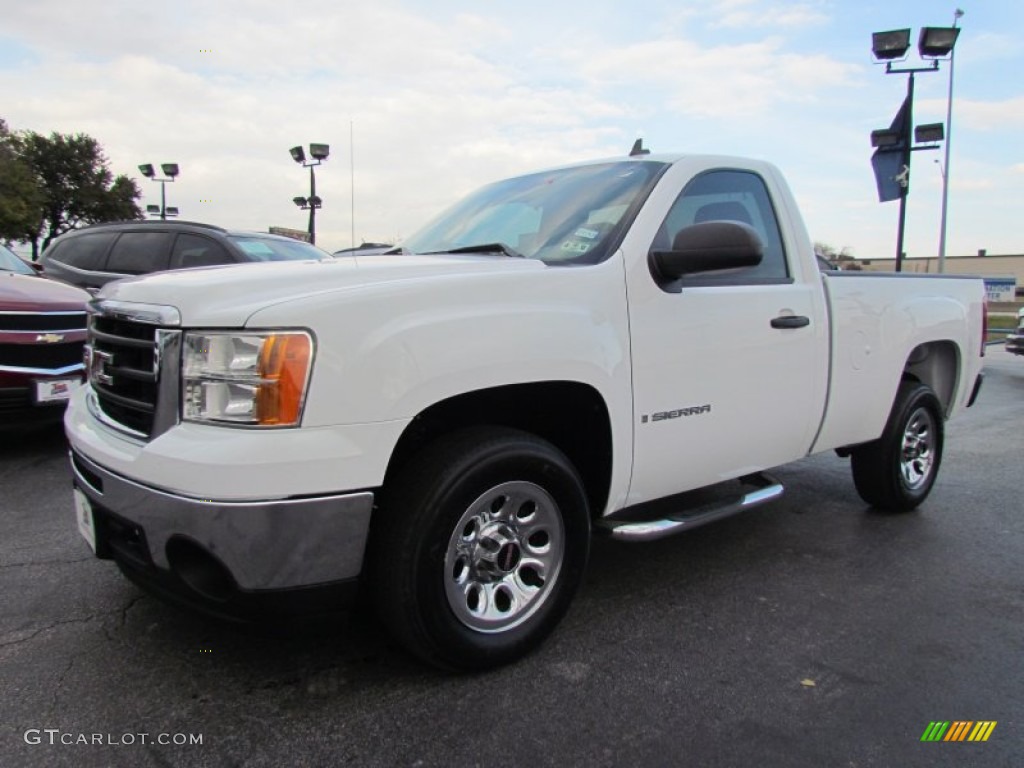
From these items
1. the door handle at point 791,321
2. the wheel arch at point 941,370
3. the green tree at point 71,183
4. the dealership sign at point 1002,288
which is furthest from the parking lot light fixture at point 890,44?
the green tree at point 71,183

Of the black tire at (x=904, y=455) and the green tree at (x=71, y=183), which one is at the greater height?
the green tree at (x=71, y=183)

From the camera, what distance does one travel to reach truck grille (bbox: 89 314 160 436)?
7.68 ft

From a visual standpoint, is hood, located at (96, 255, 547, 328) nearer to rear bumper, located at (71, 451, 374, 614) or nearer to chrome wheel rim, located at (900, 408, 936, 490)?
rear bumper, located at (71, 451, 374, 614)

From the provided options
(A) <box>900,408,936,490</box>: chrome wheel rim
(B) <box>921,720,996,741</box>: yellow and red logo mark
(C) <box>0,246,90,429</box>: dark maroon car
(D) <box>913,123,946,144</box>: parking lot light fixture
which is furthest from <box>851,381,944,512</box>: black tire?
(D) <box>913,123,946,144</box>: parking lot light fixture

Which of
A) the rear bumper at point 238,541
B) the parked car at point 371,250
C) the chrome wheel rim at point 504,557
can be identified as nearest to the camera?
the rear bumper at point 238,541

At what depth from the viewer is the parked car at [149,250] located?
7492 mm

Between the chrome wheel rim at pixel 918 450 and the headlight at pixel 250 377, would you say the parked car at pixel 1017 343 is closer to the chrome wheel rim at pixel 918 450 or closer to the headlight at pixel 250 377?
the chrome wheel rim at pixel 918 450

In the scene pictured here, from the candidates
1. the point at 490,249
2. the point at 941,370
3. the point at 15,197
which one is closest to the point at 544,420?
the point at 490,249

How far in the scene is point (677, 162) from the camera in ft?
10.8

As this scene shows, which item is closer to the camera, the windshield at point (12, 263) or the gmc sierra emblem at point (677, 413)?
the gmc sierra emblem at point (677, 413)

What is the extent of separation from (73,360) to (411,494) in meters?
4.14

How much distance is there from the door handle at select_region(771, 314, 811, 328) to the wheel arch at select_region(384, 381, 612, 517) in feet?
3.62

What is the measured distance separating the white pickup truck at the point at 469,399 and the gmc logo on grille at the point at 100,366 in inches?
0.5

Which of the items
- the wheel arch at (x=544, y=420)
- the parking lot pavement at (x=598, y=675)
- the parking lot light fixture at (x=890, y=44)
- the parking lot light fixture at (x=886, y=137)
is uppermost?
the parking lot light fixture at (x=890, y=44)
